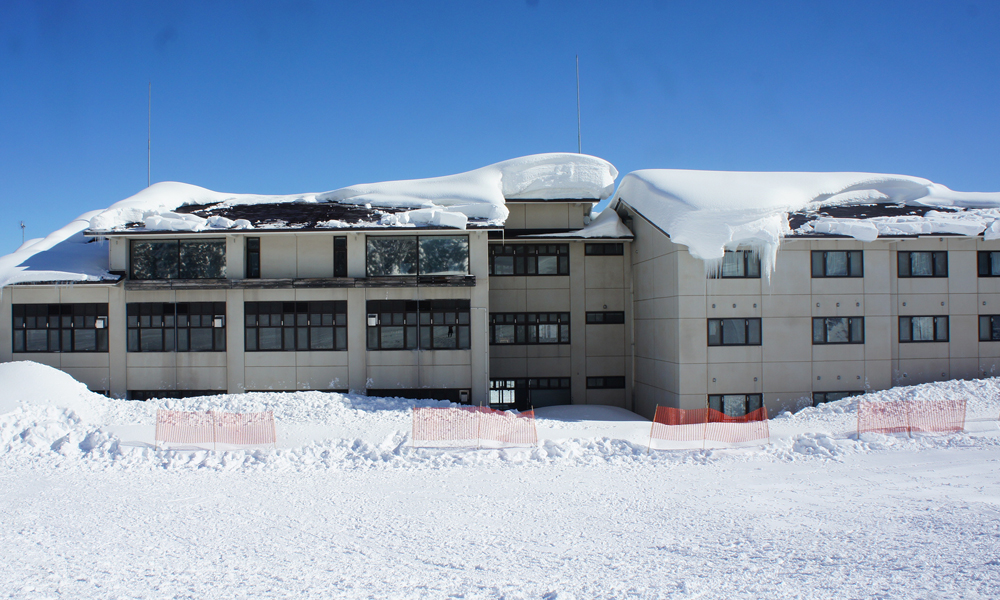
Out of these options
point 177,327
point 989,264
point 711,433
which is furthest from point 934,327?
point 177,327

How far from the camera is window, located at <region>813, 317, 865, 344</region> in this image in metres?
19.5

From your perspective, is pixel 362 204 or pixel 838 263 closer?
pixel 838 263

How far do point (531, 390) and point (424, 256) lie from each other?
747 cm

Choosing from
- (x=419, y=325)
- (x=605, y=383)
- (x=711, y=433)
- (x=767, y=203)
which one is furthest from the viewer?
(x=605, y=383)

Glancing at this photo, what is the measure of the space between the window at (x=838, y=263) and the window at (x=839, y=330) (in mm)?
1594

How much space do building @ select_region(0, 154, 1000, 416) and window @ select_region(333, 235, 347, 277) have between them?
0.14ft

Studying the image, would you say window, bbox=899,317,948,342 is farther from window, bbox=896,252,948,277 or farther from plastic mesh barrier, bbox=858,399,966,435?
plastic mesh barrier, bbox=858,399,966,435

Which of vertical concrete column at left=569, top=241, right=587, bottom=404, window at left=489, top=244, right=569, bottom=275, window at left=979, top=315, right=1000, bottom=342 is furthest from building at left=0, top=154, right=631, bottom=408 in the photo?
window at left=979, top=315, right=1000, bottom=342

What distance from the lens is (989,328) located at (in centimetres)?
2045

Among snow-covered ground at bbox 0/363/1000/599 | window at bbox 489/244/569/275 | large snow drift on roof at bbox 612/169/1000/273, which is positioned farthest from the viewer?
window at bbox 489/244/569/275

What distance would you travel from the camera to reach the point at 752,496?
9531 mm

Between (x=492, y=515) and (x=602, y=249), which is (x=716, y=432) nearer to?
(x=492, y=515)

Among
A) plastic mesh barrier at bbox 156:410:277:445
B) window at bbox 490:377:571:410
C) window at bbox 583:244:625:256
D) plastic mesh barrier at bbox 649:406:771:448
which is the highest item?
window at bbox 583:244:625:256

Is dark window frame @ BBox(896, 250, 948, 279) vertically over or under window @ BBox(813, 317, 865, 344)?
over
